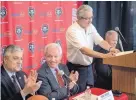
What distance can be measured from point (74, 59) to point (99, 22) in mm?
1661

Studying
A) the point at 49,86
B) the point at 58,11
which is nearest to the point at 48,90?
the point at 49,86

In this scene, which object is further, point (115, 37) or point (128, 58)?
point (115, 37)

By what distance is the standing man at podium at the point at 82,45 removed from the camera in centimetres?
264

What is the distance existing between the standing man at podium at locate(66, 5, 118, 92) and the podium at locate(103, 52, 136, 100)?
0.27m

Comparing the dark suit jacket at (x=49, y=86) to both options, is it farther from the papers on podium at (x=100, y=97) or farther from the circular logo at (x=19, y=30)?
the circular logo at (x=19, y=30)

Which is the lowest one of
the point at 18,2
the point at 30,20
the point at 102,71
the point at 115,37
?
the point at 102,71

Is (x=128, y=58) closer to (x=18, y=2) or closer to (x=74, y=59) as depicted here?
(x=74, y=59)

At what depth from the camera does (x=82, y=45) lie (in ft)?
8.70

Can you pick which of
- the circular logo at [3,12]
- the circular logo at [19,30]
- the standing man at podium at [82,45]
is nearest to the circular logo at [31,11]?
the circular logo at [19,30]

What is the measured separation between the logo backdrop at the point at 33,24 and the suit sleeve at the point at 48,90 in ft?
2.87

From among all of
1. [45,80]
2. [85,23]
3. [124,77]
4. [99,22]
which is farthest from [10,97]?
[99,22]

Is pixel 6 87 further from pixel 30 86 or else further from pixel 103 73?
pixel 103 73

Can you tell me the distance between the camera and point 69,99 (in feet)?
6.30

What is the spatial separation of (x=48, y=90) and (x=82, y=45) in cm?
76
